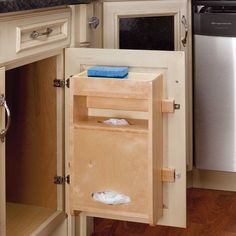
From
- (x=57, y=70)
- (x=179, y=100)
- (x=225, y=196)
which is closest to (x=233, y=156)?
(x=225, y=196)

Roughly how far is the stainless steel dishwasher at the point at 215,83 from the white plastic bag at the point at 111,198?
856 mm

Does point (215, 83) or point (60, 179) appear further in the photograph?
point (215, 83)

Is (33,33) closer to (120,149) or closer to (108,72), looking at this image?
(108,72)

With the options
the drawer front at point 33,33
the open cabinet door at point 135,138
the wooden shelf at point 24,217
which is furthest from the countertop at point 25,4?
the wooden shelf at point 24,217

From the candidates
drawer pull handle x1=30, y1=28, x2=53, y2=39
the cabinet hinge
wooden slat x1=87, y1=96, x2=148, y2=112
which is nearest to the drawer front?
drawer pull handle x1=30, y1=28, x2=53, y2=39

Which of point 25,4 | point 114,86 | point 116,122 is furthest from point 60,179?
point 25,4

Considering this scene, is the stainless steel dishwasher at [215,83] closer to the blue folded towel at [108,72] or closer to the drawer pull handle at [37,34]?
the blue folded towel at [108,72]

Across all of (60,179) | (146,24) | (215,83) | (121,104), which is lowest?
(60,179)

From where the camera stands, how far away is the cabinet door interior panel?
175 cm

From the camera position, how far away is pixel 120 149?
152 cm

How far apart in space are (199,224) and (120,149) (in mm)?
736

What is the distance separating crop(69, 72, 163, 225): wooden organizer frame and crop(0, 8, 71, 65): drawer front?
5.6 inches

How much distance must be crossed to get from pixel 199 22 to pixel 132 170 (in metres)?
0.97

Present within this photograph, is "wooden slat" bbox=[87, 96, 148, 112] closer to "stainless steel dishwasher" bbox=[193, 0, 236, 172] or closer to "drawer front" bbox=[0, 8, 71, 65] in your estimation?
"drawer front" bbox=[0, 8, 71, 65]
